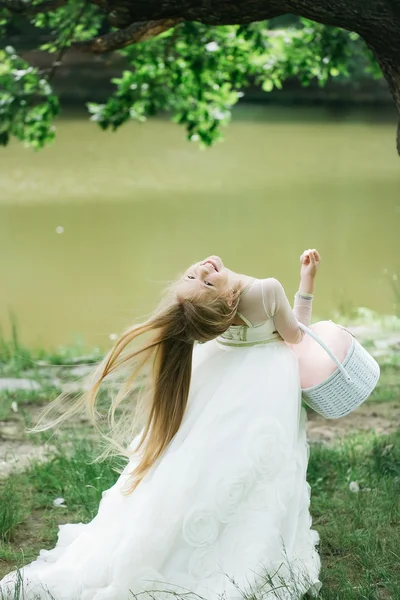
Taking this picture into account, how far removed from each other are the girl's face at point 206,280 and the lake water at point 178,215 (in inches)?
166

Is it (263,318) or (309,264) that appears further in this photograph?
(309,264)

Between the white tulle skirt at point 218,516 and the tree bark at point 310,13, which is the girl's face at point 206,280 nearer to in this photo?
the white tulle skirt at point 218,516

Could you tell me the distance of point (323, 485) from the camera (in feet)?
12.3

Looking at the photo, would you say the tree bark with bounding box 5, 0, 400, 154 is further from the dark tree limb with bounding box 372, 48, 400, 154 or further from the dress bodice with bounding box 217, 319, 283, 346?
the dress bodice with bounding box 217, 319, 283, 346

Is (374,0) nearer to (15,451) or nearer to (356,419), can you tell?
(356,419)

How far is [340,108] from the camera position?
22672mm

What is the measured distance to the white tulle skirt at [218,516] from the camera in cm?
265

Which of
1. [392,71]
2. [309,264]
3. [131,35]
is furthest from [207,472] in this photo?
[131,35]

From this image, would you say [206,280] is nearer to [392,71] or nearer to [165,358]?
[165,358]

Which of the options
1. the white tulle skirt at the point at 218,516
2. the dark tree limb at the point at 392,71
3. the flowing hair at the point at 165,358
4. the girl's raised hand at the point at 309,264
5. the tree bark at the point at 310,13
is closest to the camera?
the white tulle skirt at the point at 218,516

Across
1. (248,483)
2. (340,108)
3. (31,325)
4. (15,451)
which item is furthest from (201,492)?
(340,108)

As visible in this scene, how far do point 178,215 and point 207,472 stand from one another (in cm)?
1036

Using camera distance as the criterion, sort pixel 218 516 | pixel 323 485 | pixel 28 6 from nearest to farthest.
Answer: pixel 218 516
pixel 323 485
pixel 28 6

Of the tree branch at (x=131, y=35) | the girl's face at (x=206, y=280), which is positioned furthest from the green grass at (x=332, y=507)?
the tree branch at (x=131, y=35)
